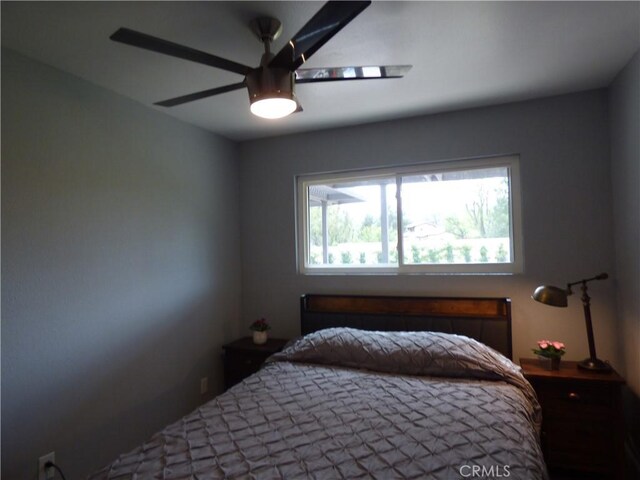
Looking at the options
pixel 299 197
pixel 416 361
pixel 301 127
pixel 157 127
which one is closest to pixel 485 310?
pixel 416 361

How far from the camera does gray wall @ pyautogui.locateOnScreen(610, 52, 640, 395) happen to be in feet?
6.61

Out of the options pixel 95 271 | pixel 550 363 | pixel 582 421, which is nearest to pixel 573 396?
pixel 582 421

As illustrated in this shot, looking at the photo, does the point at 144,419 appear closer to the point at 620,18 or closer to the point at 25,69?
the point at 25,69

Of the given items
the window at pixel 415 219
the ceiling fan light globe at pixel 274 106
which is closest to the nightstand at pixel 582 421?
the window at pixel 415 219

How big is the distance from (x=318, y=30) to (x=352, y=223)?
207 centimetres

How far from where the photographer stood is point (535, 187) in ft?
8.42

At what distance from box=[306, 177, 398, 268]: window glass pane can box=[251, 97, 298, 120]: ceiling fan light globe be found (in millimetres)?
1603

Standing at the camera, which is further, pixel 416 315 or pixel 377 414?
pixel 416 315

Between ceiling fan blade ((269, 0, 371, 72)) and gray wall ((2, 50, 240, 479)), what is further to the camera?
gray wall ((2, 50, 240, 479))

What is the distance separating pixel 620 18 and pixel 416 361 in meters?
1.99

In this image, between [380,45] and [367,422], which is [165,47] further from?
[367,422]

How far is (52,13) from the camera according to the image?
5.06ft

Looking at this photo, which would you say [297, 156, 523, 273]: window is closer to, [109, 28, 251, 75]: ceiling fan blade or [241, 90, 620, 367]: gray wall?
[241, 90, 620, 367]: gray wall

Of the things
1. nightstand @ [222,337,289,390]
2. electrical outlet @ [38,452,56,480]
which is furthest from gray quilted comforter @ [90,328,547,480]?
electrical outlet @ [38,452,56,480]
